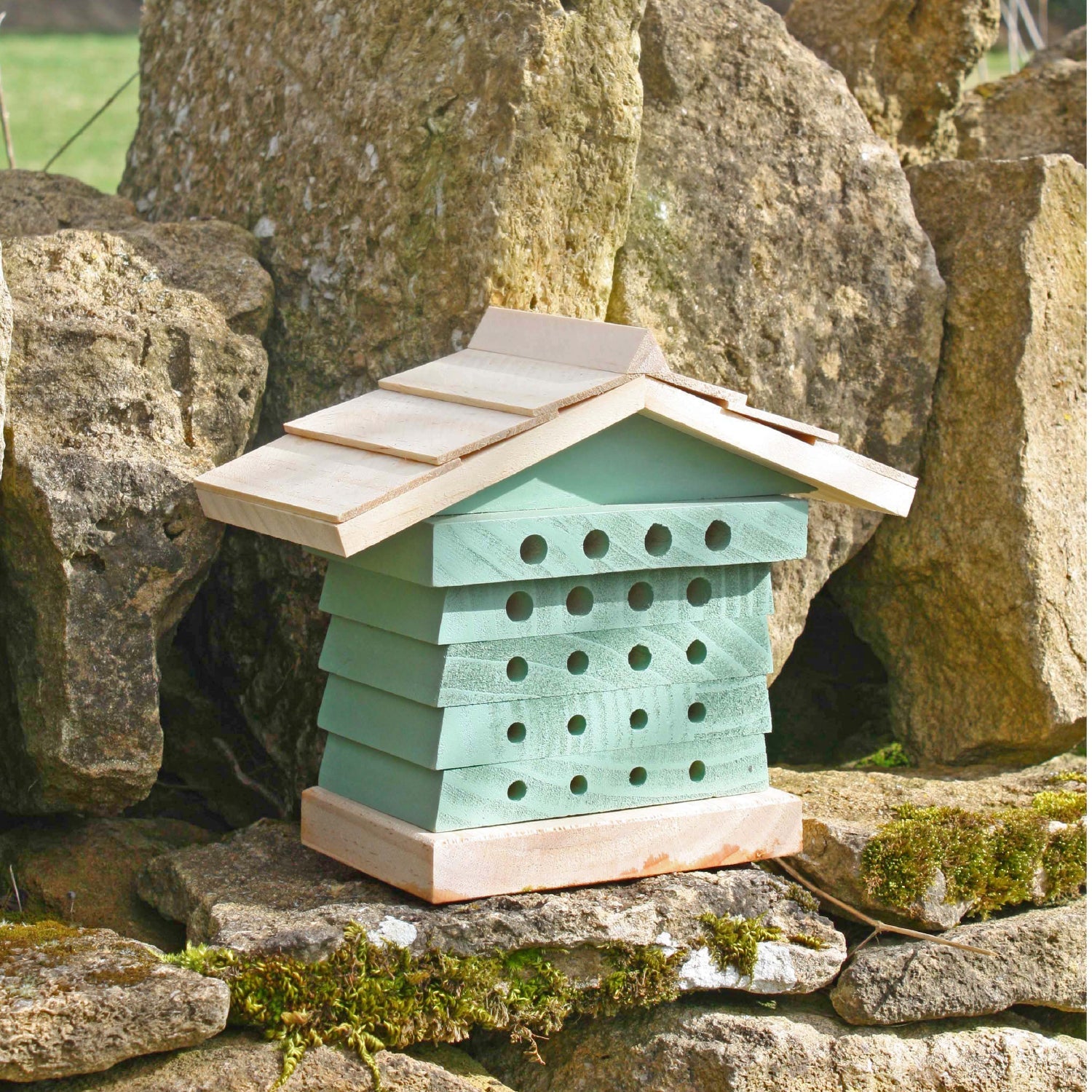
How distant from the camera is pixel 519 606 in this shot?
2.56 metres

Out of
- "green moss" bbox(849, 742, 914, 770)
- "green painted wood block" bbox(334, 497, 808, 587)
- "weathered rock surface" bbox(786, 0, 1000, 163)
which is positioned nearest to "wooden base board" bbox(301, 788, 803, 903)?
"green painted wood block" bbox(334, 497, 808, 587)

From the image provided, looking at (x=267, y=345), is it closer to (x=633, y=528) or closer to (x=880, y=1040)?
(x=633, y=528)

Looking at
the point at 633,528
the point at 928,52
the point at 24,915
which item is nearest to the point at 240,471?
the point at 633,528

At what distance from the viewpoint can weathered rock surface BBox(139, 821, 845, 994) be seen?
2432mm

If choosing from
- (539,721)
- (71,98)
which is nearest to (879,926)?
(539,721)

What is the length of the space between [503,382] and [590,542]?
0.33 meters

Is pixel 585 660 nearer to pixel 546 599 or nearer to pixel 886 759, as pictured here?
pixel 546 599

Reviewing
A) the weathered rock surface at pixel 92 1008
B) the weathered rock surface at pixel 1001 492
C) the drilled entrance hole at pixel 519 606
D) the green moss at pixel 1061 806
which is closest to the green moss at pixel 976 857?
the green moss at pixel 1061 806

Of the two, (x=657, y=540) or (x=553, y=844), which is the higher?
(x=657, y=540)

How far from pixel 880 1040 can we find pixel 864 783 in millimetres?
728

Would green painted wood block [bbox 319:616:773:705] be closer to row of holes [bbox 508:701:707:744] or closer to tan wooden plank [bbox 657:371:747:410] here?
row of holes [bbox 508:701:707:744]

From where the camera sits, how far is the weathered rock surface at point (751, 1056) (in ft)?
8.57

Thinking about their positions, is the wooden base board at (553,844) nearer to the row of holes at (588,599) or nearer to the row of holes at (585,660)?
the row of holes at (585,660)

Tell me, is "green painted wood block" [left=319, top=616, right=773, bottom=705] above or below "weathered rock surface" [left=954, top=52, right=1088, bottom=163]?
below
